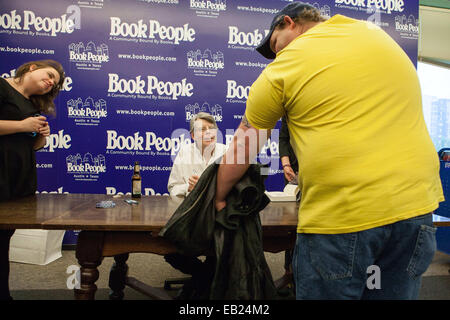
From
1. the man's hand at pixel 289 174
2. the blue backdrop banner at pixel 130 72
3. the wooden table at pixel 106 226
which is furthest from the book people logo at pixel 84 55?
the man's hand at pixel 289 174

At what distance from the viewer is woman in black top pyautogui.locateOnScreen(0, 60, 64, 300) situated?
194cm

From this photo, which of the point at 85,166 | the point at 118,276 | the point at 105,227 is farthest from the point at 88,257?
the point at 85,166

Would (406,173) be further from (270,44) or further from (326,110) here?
(270,44)

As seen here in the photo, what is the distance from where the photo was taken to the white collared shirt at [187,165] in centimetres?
254

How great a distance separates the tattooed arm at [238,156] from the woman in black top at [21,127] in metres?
1.39

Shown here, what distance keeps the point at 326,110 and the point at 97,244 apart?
116 cm

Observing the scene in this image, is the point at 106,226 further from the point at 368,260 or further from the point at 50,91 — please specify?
the point at 50,91

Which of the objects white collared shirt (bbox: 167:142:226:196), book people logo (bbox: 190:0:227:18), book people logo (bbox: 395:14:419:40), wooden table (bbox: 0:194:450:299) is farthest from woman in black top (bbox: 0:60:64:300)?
book people logo (bbox: 395:14:419:40)

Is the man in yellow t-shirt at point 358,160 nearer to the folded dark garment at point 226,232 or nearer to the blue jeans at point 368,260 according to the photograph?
the blue jeans at point 368,260

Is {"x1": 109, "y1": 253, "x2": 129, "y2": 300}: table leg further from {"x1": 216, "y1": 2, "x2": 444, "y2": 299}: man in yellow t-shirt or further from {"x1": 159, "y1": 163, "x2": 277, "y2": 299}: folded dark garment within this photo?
{"x1": 216, "y1": 2, "x2": 444, "y2": 299}: man in yellow t-shirt

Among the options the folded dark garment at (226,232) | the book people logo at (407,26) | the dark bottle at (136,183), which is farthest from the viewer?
the book people logo at (407,26)

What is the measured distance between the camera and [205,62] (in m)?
3.88

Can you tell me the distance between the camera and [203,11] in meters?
3.85

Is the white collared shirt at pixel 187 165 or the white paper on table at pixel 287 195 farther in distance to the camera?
the white collared shirt at pixel 187 165
